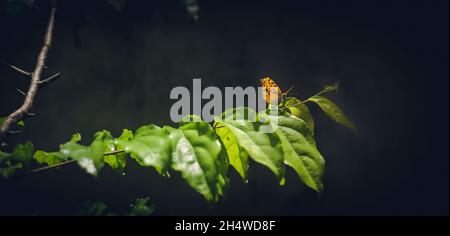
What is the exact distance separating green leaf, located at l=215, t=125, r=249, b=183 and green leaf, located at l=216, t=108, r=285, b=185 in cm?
3

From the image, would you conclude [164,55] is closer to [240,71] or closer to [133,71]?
[133,71]

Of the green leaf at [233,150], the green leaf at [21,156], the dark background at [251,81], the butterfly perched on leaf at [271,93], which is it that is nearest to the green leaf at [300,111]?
the butterfly perched on leaf at [271,93]

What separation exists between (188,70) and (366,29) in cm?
→ 114

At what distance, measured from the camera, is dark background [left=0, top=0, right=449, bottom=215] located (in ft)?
6.36

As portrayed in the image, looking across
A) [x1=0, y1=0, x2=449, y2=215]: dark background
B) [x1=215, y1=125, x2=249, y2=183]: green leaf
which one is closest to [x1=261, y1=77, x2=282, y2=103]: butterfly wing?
[x1=215, y1=125, x2=249, y2=183]: green leaf

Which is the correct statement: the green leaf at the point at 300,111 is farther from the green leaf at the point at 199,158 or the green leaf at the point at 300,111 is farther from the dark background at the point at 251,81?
the dark background at the point at 251,81

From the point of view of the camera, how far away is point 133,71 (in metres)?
2.08

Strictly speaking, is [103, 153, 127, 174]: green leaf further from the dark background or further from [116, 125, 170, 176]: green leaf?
the dark background

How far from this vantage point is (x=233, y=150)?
60 cm

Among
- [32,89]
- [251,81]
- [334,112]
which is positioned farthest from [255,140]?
[251,81]

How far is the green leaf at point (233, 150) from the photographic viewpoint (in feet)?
1.89

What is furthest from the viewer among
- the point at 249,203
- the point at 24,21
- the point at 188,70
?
the point at 249,203

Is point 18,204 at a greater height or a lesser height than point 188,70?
lesser

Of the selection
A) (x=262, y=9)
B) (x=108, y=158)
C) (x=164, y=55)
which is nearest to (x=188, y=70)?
(x=164, y=55)
